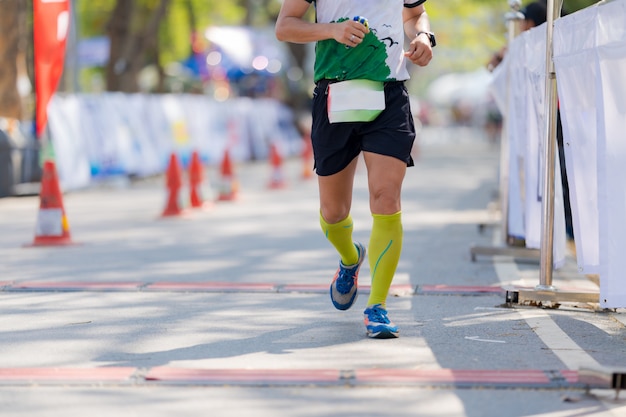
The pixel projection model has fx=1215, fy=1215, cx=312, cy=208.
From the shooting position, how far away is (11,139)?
53.4 feet

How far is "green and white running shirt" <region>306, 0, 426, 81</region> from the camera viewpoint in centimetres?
579

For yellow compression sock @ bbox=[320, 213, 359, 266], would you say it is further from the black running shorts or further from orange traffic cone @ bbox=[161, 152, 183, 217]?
orange traffic cone @ bbox=[161, 152, 183, 217]

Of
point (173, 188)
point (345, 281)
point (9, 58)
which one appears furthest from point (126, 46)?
point (345, 281)

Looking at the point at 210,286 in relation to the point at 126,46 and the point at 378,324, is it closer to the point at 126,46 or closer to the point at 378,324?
the point at 378,324

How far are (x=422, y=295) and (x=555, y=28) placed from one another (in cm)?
179

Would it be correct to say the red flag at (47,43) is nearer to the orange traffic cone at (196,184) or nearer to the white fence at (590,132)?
the orange traffic cone at (196,184)

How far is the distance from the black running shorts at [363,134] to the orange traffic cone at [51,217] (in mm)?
4986

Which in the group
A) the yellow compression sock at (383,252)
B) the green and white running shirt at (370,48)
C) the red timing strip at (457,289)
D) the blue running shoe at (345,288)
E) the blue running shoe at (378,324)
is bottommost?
the red timing strip at (457,289)

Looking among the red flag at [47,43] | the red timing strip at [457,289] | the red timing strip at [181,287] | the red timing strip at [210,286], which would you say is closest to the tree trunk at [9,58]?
the red flag at [47,43]

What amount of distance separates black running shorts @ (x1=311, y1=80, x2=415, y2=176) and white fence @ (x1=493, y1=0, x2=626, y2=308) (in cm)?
91

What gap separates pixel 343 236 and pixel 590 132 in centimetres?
141

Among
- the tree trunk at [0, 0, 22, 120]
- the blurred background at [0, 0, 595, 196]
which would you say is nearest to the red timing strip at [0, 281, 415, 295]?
the blurred background at [0, 0, 595, 196]

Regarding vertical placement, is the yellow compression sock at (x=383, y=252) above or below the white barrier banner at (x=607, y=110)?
below

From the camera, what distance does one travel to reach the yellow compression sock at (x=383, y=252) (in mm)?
5812
